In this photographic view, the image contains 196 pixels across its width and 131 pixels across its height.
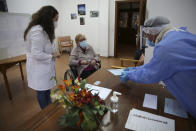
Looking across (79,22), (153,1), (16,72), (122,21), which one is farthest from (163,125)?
(122,21)

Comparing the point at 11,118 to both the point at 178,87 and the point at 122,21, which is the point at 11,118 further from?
the point at 122,21

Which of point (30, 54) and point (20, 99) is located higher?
point (30, 54)

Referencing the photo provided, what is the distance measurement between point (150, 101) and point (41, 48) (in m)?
1.19

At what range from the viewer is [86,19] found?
5289 mm

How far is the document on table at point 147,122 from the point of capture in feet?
2.46

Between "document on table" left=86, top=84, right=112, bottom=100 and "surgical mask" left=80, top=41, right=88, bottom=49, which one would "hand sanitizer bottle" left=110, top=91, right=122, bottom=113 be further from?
"surgical mask" left=80, top=41, right=88, bottom=49

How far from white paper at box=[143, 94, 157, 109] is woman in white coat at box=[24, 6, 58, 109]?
39.9 inches

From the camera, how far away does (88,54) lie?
2357 mm

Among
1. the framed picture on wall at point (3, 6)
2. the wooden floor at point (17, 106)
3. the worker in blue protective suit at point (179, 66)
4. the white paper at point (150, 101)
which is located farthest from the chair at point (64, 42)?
the worker in blue protective suit at point (179, 66)

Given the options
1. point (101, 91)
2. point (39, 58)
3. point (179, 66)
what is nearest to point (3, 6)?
point (39, 58)

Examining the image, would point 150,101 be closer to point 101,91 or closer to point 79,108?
point 101,91

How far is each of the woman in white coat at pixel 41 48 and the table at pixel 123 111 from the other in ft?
1.84

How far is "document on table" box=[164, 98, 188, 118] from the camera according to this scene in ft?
2.83

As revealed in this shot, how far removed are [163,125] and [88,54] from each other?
1771 mm
